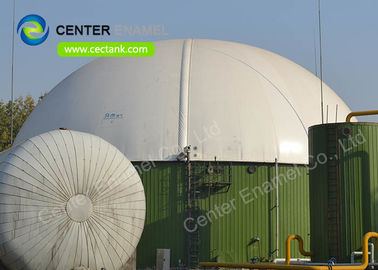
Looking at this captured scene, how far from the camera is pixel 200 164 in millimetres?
27375

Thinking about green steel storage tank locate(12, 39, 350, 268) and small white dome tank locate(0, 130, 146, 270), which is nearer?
small white dome tank locate(0, 130, 146, 270)

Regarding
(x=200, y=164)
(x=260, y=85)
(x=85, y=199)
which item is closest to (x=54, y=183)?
(x=85, y=199)

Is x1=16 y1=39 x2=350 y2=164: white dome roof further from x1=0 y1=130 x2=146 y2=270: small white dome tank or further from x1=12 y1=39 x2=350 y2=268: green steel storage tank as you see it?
x1=0 y1=130 x2=146 y2=270: small white dome tank

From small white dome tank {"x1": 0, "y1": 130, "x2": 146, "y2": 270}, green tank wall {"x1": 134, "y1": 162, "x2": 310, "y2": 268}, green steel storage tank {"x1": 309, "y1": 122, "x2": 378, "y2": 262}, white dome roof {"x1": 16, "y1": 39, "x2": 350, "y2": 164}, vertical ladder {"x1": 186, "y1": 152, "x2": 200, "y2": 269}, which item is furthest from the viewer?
white dome roof {"x1": 16, "y1": 39, "x2": 350, "y2": 164}

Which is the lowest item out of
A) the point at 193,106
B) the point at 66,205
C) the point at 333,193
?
the point at 66,205

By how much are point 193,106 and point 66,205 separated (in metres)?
9.59

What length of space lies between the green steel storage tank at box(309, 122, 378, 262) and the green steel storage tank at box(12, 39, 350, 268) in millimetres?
7632

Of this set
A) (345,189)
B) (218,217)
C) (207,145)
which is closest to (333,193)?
(345,189)

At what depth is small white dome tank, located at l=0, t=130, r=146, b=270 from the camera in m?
19.8

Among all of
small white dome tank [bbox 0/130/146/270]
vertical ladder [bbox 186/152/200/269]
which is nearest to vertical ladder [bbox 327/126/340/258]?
small white dome tank [bbox 0/130/146/270]

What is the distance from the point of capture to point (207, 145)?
27.5 m

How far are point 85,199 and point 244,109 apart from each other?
10411 mm

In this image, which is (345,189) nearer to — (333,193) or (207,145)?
(333,193)

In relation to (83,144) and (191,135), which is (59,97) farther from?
(83,144)
